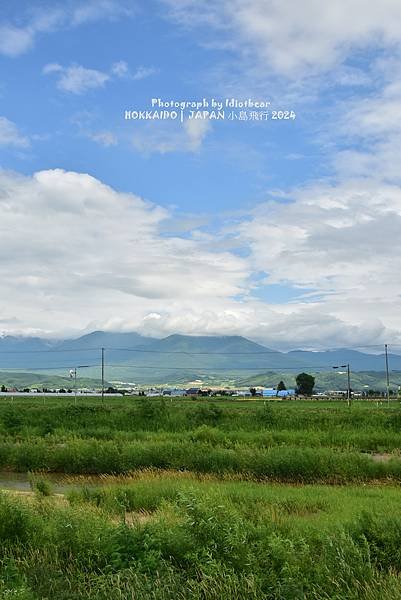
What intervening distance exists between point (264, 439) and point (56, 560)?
23.8 metres

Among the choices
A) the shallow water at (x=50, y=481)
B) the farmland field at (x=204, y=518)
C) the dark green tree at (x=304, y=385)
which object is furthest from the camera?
the dark green tree at (x=304, y=385)

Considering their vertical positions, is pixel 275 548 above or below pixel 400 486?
above

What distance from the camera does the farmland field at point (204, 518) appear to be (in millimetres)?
8773

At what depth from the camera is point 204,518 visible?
1049 cm

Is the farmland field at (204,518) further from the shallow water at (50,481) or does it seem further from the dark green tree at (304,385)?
the dark green tree at (304,385)

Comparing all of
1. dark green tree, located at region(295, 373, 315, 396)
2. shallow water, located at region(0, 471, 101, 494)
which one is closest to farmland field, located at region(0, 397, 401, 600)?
shallow water, located at region(0, 471, 101, 494)

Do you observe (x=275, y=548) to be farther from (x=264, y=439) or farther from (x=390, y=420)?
(x=390, y=420)

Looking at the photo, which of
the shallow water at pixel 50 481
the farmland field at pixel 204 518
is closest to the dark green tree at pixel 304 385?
the farmland field at pixel 204 518

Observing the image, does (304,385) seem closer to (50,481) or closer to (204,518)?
(50,481)

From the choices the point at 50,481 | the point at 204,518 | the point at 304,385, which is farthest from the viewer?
the point at 304,385

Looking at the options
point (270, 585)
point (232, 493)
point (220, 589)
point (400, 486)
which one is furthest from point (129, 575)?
point (400, 486)

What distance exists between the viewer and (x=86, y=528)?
11.1 metres

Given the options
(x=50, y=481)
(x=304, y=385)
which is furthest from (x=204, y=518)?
(x=304, y=385)

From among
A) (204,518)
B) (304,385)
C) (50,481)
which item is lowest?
(304,385)
